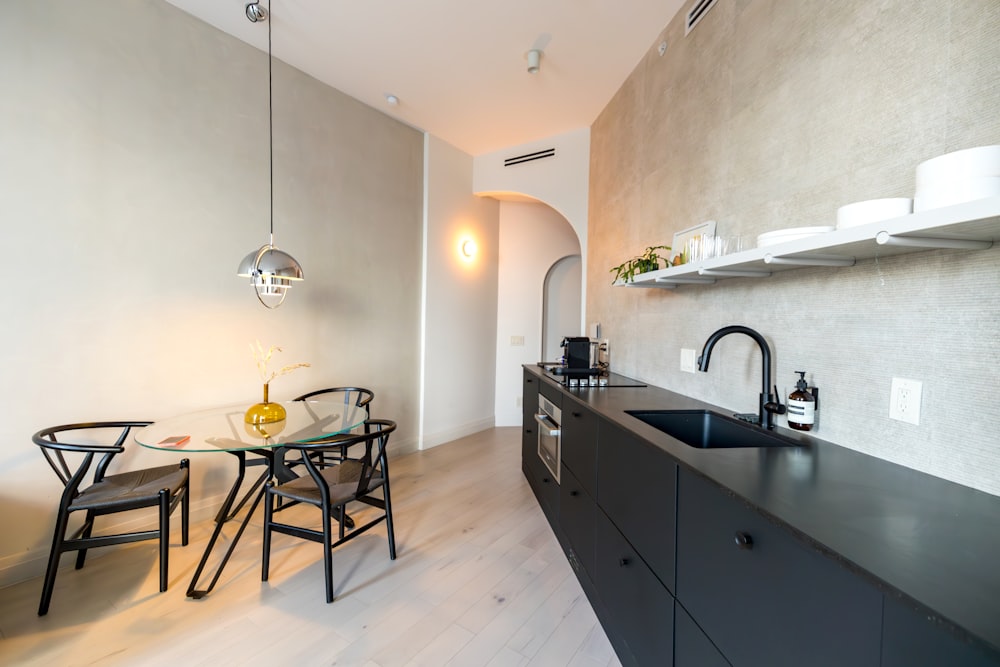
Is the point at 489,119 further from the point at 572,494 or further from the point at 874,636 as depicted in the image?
the point at 874,636

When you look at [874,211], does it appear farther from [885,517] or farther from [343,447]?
[343,447]

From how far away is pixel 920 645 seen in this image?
56 cm

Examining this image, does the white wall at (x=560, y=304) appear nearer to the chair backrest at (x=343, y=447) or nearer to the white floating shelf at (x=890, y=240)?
the chair backrest at (x=343, y=447)

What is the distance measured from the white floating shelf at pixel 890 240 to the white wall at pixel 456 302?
3.27 m

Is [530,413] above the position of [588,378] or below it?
below

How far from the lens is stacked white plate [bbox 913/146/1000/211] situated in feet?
2.68

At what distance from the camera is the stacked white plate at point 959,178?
82cm

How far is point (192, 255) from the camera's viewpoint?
2.62 m

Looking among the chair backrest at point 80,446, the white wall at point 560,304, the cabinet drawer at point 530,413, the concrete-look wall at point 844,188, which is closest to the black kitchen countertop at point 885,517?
the concrete-look wall at point 844,188

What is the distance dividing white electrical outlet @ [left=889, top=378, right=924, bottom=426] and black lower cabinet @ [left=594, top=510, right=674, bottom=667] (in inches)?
32.8

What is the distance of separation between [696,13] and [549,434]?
2.57m

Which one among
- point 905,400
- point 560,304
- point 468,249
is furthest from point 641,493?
point 560,304

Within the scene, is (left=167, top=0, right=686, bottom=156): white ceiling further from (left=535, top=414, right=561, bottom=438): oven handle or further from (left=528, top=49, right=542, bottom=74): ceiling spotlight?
(left=535, top=414, right=561, bottom=438): oven handle

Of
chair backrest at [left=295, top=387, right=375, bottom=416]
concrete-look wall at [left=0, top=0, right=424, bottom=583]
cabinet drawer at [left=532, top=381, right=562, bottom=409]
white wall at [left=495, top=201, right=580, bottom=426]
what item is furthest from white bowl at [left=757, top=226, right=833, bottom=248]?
white wall at [left=495, top=201, right=580, bottom=426]
